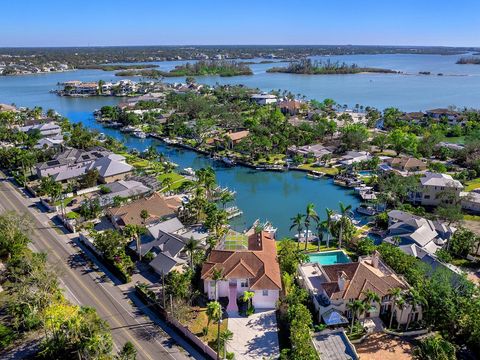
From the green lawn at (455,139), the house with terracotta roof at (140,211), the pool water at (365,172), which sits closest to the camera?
the house with terracotta roof at (140,211)

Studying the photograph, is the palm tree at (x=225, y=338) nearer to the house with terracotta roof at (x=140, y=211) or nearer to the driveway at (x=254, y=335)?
the driveway at (x=254, y=335)

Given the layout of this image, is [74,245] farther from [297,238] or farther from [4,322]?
[297,238]

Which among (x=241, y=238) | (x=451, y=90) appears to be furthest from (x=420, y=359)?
(x=451, y=90)

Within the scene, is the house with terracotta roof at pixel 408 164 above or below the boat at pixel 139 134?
above

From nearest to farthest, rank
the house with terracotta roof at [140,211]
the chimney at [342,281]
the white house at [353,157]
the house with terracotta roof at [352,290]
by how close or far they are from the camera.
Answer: the house with terracotta roof at [352,290], the chimney at [342,281], the house with terracotta roof at [140,211], the white house at [353,157]

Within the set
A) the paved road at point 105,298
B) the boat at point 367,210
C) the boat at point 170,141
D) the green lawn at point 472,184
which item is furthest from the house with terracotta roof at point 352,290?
the boat at point 170,141

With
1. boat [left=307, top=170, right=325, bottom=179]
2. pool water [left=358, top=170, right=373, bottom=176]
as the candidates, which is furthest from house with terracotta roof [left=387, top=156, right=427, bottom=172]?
boat [left=307, top=170, right=325, bottom=179]

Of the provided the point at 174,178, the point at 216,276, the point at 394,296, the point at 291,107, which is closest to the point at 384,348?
the point at 394,296

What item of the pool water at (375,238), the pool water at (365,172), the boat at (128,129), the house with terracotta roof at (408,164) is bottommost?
the pool water at (375,238)

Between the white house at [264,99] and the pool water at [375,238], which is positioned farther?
the white house at [264,99]
